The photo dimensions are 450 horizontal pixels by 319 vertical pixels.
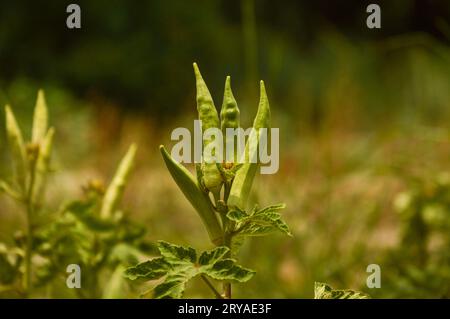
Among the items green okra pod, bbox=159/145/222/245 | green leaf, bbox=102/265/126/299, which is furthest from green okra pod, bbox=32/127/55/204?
green okra pod, bbox=159/145/222/245

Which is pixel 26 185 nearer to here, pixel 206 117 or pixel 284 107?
pixel 206 117

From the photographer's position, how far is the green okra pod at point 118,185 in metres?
0.87

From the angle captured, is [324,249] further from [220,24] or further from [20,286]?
[220,24]

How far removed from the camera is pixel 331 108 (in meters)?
1.78

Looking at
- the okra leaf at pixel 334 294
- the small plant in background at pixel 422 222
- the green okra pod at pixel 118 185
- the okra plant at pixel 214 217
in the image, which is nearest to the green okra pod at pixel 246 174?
the okra plant at pixel 214 217

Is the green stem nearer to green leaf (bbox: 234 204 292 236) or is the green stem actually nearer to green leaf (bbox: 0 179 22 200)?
green leaf (bbox: 0 179 22 200)

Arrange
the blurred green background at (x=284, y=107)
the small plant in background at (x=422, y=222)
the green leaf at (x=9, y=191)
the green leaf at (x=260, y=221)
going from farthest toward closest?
the blurred green background at (x=284, y=107) < the small plant in background at (x=422, y=222) < the green leaf at (x=9, y=191) < the green leaf at (x=260, y=221)

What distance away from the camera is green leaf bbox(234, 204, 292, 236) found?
607mm

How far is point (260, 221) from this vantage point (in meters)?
0.63

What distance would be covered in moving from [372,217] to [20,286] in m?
0.81

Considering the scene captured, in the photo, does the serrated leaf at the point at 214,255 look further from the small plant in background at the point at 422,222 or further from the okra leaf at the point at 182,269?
the small plant in background at the point at 422,222

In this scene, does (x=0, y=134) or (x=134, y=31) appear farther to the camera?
(x=134, y=31)
